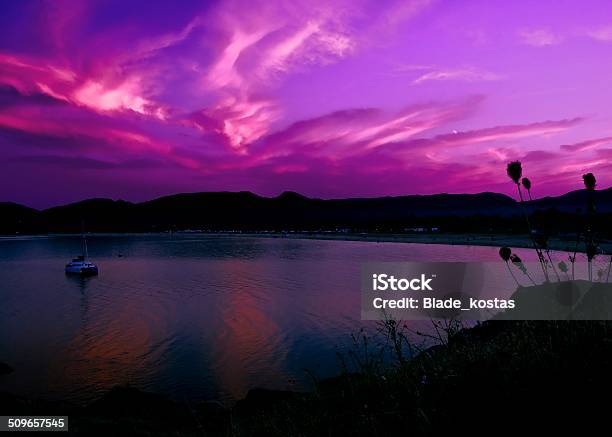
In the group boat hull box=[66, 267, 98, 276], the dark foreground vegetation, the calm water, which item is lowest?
the calm water

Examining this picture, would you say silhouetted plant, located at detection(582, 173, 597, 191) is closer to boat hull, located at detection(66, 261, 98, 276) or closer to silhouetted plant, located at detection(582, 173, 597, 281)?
silhouetted plant, located at detection(582, 173, 597, 281)

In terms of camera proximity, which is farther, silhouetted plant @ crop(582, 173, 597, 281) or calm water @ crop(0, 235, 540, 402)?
calm water @ crop(0, 235, 540, 402)

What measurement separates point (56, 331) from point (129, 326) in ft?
16.6

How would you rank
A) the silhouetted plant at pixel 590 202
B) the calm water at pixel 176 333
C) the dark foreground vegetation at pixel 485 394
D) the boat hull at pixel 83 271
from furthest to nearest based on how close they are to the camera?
the boat hull at pixel 83 271, the calm water at pixel 176 333, the silhouetted plant at pixel 590 202, the dark foreground vegetation at pixel 485 394

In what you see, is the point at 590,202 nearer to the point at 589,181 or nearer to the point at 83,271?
the point at 589,181

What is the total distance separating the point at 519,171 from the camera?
369 centimetres

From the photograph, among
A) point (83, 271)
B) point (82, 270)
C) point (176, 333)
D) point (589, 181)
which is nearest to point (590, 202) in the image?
point (589, 181)

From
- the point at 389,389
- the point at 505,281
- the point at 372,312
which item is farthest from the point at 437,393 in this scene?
the point at 505,281

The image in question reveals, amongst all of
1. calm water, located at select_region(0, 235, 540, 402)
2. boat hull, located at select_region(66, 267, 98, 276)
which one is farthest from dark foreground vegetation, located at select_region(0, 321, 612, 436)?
boat hull, located at select_region(66, 267, 98, 276)

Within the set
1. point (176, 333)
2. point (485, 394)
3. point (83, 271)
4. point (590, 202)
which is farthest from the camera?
point (83, 271)

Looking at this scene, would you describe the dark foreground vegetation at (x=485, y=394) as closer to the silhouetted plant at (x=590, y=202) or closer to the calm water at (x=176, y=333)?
the silhouetted plant at (x=590, y=202)

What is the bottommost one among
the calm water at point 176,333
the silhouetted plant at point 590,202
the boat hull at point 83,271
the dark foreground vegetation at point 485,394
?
the calm water at point 176,333

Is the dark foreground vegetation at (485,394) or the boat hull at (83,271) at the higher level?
the dark foreground vegetation at (485,394)

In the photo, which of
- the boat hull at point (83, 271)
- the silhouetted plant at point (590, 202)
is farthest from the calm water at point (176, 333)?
the boat hull at point (83, 271)
